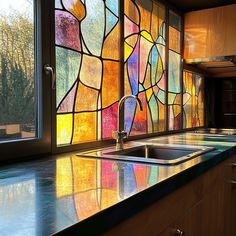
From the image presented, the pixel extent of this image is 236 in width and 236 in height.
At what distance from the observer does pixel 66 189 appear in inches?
36.6

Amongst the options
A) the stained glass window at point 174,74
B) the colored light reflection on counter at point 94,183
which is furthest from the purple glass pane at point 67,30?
the stained glass window at point 174,74

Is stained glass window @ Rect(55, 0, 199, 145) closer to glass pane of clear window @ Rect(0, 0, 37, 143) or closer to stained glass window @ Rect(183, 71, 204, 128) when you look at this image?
glass pane of clear window @ Rect(0, 0, 37, 143)

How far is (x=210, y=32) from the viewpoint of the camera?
2.91 metres

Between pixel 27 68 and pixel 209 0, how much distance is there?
1.93 m

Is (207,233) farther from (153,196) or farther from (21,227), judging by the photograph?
(21,227)

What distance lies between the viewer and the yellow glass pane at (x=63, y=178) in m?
0.90

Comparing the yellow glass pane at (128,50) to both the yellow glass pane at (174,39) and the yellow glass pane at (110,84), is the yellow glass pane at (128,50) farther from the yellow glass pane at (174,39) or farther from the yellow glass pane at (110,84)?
the yellow glass pane at (174,39)

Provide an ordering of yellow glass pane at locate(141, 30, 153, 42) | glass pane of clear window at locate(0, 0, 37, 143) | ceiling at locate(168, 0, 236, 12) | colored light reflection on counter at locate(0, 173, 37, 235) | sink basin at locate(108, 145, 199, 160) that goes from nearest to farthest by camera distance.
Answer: colored light reflection on counter at locate(0, 173, 37, 235)
glass pane of clear window at locate(0, 0, 37, 143)
sink basin at locate(108, 145, 199, 160)
yellow glass pane at locate(141, 30, 153, 42)
ceiling at locate(168, 0, 236, 12)

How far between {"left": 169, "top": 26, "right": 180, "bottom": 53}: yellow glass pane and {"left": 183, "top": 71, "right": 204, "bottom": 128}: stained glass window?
0.30 metres

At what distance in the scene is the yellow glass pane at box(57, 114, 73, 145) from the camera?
1646 millimetres

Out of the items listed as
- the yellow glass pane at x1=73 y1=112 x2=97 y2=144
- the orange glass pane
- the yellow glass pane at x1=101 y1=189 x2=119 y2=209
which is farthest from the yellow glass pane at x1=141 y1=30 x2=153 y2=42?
the yellow glass pane at x1=101 y1=189 x2=119 y2=209

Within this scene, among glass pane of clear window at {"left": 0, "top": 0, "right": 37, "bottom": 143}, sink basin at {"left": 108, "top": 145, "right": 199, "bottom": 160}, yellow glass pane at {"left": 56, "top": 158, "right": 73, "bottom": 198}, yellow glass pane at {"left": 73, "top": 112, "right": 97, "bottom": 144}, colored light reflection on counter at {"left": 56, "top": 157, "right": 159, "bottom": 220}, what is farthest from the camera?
sink basin at {"left": 108, "top": 145, "right": 199, "bottom": 160}

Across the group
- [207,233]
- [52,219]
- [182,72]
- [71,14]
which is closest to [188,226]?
[207,233]

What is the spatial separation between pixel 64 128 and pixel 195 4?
188 cm
